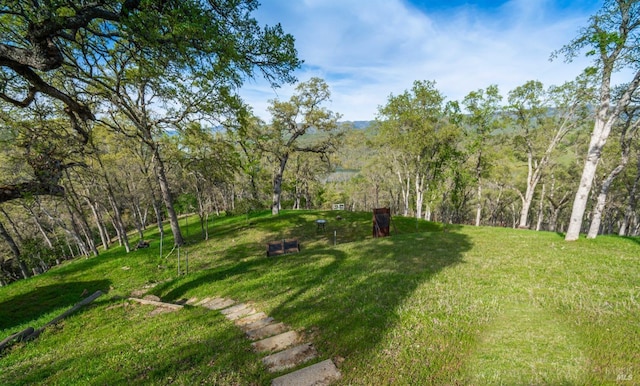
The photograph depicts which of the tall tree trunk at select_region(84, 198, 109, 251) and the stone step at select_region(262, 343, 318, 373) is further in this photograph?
the tall tree trunk at select_region(84, 198, 109, 251)


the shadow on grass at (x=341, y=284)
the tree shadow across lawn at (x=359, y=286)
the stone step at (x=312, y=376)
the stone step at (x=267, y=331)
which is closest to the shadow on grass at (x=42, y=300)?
the shadow on grass at (x=341, y=284)

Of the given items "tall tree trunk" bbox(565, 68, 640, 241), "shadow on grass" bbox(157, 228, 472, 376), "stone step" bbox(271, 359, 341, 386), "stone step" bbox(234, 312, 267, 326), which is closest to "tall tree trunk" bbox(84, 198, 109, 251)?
"shadow on grass" bbox(157, 228, 472, 376)

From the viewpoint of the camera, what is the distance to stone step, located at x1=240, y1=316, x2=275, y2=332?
6.54 meters

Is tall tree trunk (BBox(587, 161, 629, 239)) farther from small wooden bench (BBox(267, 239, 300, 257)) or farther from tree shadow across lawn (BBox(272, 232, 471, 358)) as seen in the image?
small wooden bench (BBox(267, 239, 300, 257))

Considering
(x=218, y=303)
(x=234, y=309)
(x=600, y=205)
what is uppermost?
(x=600, y=205)

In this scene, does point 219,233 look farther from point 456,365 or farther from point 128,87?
point 456,365

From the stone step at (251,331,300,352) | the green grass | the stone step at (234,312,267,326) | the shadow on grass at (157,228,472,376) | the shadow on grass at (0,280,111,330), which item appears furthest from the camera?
the shadow on grass at (0,280,111,330)

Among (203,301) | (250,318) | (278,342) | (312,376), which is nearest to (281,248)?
(203,301)

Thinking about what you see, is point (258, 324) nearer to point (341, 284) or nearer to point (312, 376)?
point (312, 376)

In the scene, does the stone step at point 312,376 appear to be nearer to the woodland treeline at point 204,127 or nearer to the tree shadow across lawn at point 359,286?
the tree shadow across lawn at point 359,286

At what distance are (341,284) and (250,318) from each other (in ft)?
10.7

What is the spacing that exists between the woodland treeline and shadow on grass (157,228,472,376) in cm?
646

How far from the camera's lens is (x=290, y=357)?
4.93 meters

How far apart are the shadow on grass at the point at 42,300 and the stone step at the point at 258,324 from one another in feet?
32.1
